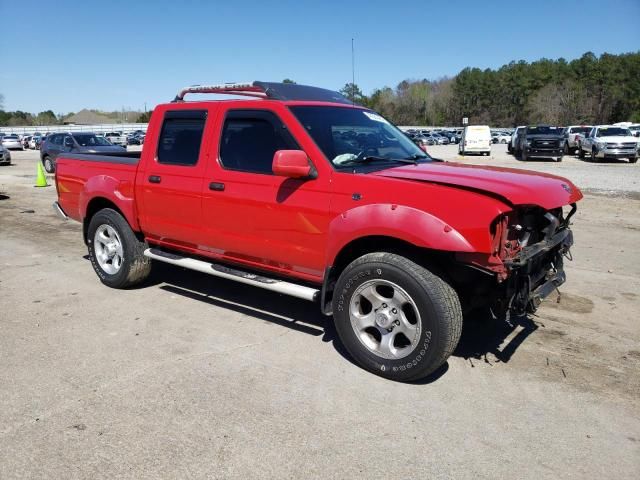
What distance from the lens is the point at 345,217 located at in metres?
3.81

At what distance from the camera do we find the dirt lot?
2.83 m

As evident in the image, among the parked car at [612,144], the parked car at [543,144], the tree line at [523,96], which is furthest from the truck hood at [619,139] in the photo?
the tree line at [523,96]

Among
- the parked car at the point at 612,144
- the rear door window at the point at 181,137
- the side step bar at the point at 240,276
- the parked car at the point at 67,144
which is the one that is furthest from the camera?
the parked car at the point at 612,144

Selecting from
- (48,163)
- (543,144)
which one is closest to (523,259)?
(48,163)

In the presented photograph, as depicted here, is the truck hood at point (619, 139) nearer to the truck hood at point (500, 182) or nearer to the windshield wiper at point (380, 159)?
the truck hood at point (500, 182)

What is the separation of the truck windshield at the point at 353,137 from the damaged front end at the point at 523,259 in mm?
1204

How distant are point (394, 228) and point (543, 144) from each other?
26.8 meters

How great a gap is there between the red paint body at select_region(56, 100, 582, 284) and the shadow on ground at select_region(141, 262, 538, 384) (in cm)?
62

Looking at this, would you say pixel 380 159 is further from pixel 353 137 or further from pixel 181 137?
pixel 181 137

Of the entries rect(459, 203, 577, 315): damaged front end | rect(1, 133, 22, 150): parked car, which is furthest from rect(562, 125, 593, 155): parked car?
rect(1, 133, 22, 150): parked car

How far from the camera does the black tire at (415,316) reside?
3.46 m

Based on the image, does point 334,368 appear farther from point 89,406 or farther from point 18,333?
point 18,333

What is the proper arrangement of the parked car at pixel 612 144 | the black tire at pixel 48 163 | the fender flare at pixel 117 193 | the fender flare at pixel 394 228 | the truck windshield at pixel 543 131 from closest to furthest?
the fender flare at pixel 394 228, the fender flare at pixel 117 193, the black tire at pixel 48 163, the parked car at pixel 612 144, the truck windshield at pixel 543 131

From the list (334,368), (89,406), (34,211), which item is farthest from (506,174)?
(34,211)
